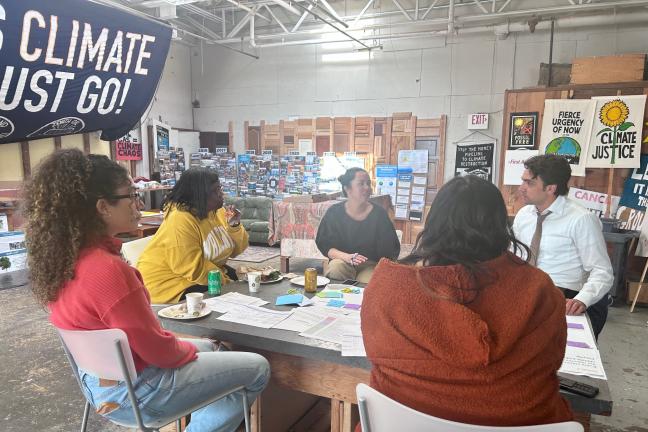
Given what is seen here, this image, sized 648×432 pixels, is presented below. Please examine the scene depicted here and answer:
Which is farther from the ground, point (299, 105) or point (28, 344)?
point (299, 105)

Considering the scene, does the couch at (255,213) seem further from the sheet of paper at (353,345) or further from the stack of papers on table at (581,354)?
the stack of papers on table at (581,354)

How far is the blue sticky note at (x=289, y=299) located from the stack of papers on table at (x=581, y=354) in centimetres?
112

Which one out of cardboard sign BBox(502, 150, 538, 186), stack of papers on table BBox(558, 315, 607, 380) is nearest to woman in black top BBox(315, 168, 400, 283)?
stack of papers on table BBox(558, 315, 607, 380)

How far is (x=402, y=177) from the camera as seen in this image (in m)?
7.19

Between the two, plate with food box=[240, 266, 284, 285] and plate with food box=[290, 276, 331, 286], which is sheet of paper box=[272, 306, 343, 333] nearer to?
plate with food box=[290, 276, 331, 286]

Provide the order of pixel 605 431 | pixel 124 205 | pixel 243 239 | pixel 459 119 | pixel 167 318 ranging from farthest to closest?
1. pixel 459 119
2. pixel 243 239
3. pixel 605 431
4. pixel 167 318
5. pixel 124 205

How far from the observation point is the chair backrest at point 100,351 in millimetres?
1412

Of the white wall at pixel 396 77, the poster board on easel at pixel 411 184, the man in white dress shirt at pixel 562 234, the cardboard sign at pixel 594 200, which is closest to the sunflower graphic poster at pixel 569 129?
the cardboard sign at pixel 594 200

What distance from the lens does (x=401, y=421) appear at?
105cm

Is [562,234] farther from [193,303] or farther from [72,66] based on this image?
[72,66]

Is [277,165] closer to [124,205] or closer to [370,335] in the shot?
[124,205]

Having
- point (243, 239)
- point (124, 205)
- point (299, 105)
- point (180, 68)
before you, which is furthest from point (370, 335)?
point (180, 68)

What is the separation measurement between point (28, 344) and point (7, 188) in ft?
10.9

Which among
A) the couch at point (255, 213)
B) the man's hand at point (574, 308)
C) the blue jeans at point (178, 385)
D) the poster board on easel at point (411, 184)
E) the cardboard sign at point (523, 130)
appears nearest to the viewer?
the blue jeans at point (178, 385)
